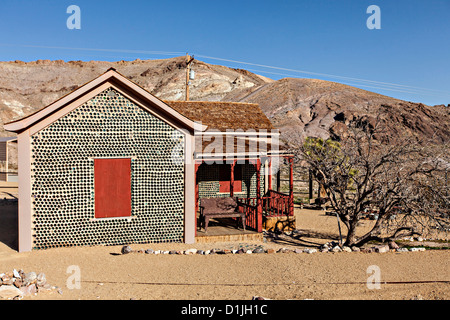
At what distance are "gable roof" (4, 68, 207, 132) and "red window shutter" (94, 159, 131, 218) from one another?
6.16ft

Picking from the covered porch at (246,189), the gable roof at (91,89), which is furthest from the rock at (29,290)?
the covered porch at (246,189)

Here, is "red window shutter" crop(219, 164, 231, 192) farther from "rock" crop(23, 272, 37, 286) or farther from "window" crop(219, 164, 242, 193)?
"rock" crop(23, 272, 37, 286)

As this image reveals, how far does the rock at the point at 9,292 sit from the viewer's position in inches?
266

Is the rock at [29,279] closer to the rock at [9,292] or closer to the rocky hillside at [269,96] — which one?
the rock at [9,292]

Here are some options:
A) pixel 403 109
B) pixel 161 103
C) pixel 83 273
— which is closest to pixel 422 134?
pixel 403 109

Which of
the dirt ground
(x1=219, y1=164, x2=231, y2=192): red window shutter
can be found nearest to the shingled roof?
(x1=219, y1=164, x2=231, y2=192): red window shutter

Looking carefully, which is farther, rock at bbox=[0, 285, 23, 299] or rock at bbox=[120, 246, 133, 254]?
rock at bbox=[120, 246, 133, 254]

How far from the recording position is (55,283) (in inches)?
308

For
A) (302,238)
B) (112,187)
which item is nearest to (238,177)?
(302,238)

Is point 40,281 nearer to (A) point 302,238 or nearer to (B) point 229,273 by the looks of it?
(B) point 229,273

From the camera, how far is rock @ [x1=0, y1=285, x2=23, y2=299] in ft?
22.2

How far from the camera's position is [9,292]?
6.80 m

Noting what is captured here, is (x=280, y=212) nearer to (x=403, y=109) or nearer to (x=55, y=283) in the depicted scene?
(x=55, y=283)

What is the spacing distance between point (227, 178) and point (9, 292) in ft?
34.4
